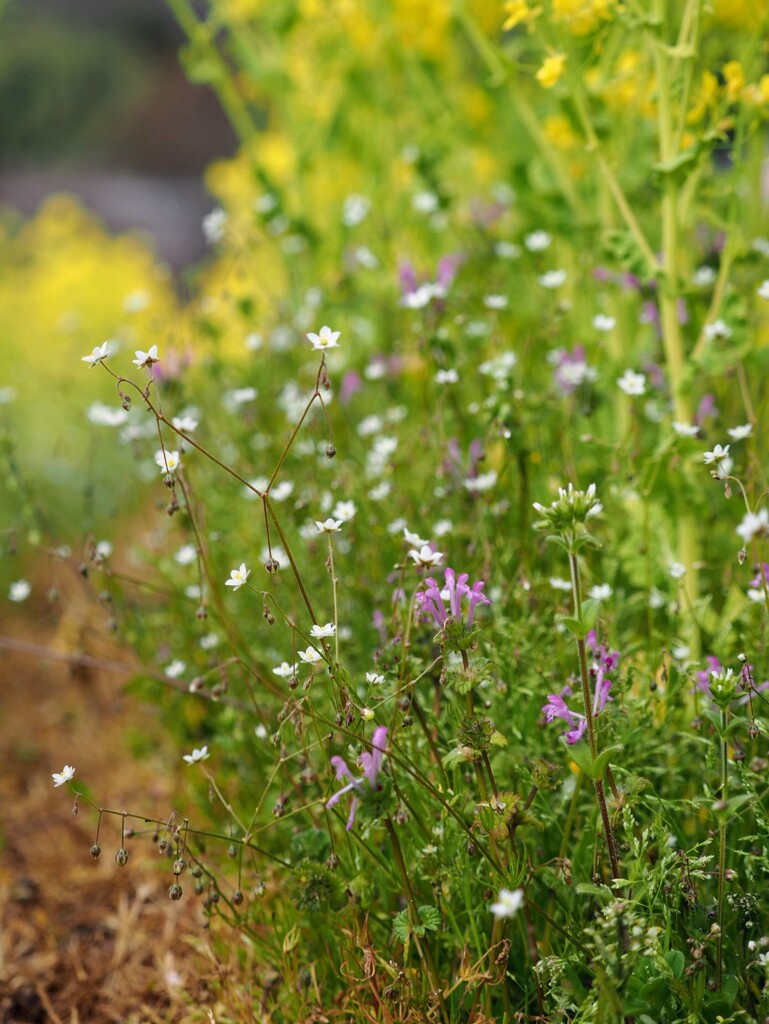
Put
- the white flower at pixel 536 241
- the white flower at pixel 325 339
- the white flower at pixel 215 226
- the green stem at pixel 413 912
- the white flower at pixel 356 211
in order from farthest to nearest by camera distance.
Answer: the white flower at pixel 356 211 < the white flower at pixel 215 226 < the white flower at pixel 536 241 < the white flower at pixel 325 339 < the green stem at pixel 413 912

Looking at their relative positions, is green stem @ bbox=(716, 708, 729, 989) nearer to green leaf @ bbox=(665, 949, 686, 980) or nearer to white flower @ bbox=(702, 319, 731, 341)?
green leaf @ bbox=(665, 949, 686, 980)

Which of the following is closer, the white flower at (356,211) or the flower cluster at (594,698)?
the flower cluster at (594,698)

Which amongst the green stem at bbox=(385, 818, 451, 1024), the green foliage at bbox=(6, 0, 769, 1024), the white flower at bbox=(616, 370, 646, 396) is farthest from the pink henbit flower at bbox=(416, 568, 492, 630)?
the white flower at bbox=(616, 370, 646, 396)

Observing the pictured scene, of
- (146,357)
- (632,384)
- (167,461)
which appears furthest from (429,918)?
(632,384)

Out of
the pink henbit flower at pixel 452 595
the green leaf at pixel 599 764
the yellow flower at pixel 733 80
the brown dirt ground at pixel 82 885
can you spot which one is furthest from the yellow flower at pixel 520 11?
the brown dirt ground at pixel 82 885

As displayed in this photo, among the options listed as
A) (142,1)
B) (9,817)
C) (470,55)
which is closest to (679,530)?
(9,817)

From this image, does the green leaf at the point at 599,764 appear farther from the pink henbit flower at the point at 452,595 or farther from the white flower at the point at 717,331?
the white flower at the point at 717,331
